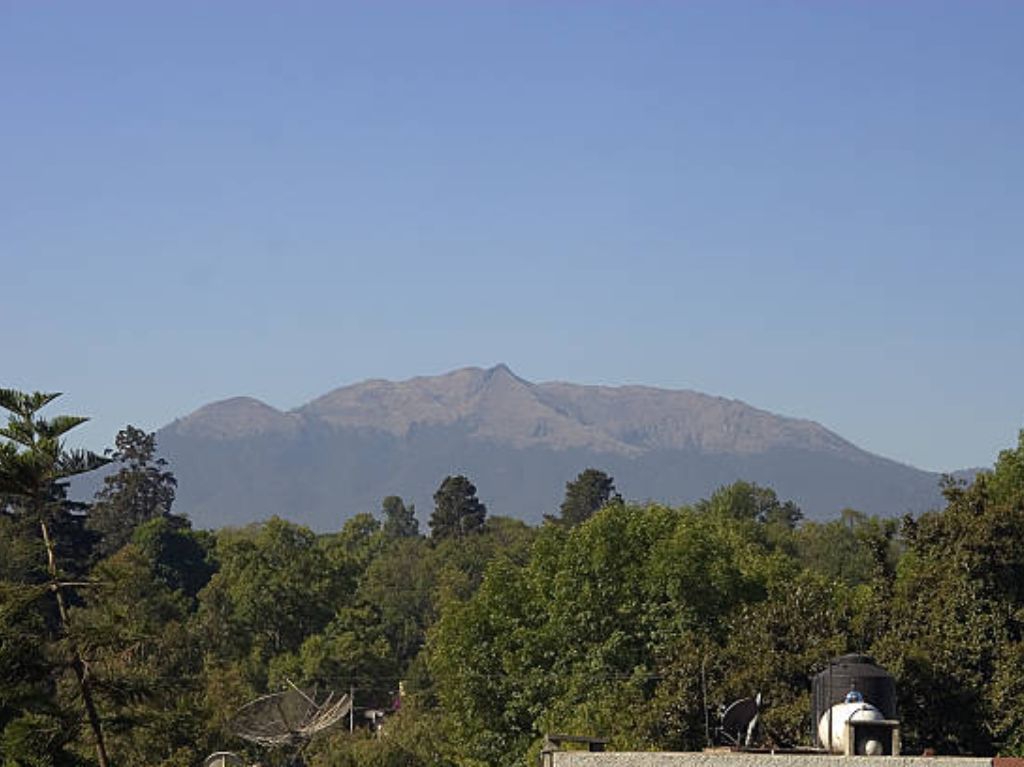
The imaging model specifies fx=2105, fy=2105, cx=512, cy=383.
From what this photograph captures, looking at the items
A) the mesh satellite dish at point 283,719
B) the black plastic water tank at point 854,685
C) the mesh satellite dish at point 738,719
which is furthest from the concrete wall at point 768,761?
the mesh satellite dish at point 283,719

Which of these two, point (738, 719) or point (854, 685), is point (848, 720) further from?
point (738, 719)

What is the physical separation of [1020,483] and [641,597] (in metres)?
15.6

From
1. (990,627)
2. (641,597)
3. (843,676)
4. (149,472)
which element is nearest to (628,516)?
(641,597)

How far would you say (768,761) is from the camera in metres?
37.1

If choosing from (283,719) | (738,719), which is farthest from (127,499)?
(738,719)

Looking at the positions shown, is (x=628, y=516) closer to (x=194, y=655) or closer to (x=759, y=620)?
(x=759, y=620)

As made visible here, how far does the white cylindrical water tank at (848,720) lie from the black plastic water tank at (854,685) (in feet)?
5.85

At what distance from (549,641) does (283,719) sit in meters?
9.87

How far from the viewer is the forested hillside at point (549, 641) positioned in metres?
37.7

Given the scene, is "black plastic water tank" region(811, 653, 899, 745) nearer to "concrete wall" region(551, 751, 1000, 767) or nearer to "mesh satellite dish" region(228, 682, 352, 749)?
"concrete wall" region(551, 751, 1000, 767)

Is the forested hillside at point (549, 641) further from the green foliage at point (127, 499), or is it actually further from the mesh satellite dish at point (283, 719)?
the green foliage at point (127, 499)

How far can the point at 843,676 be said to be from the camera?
152ft

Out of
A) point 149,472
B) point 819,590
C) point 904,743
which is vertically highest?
point 149,472

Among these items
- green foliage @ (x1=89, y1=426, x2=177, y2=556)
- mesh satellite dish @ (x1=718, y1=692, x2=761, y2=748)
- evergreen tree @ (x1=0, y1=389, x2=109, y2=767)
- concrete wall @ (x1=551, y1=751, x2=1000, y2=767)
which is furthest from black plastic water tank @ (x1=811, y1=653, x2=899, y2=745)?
green foliage @ (x1=89, y1=426, x2=177, y2=556)
